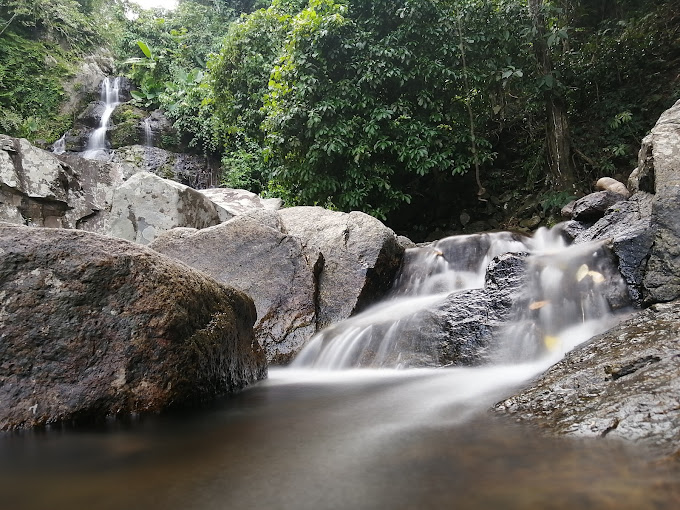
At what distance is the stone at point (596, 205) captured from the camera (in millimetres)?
6258

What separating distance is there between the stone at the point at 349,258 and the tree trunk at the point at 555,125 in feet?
12.8

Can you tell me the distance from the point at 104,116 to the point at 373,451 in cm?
1820

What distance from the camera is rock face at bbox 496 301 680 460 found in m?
1.81

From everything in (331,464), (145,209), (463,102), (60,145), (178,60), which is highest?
(178,60)

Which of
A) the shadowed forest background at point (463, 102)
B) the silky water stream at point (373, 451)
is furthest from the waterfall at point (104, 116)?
the silky water stream at point (373, 451)

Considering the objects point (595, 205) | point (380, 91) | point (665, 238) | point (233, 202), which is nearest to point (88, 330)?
point (665, 238)

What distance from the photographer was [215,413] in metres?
2.80

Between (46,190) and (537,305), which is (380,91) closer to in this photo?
(46,190)

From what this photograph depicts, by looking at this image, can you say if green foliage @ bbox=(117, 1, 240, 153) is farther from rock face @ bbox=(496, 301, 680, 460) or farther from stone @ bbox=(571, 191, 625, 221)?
rock face @ bbox=(496, 301, 680, 460)

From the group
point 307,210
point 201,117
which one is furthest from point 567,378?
point 201,117

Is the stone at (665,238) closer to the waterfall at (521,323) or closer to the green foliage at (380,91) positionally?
the waterfall at (521,323)

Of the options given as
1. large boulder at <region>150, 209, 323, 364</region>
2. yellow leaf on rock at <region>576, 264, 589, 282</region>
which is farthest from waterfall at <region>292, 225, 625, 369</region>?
large boulder at <region>150, 209, 323, 364</region>

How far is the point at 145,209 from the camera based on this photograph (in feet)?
23.4

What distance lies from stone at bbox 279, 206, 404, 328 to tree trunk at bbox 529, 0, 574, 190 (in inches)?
154
